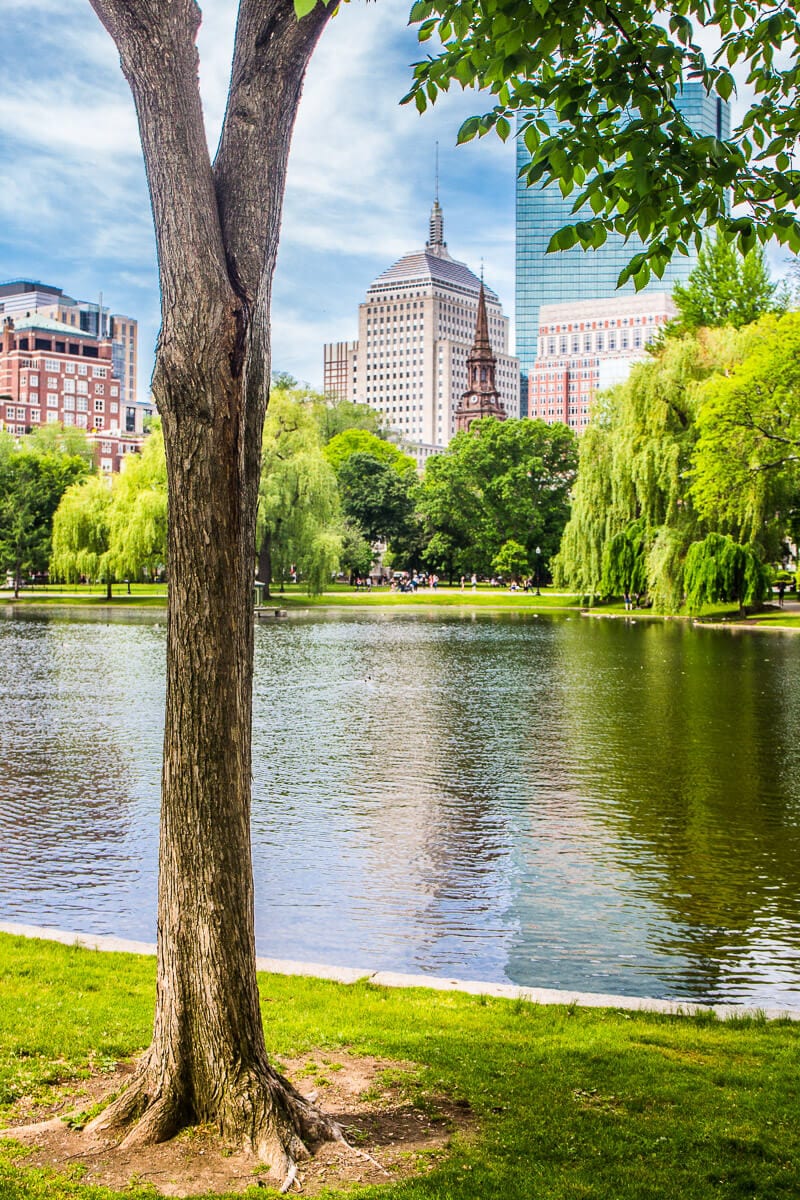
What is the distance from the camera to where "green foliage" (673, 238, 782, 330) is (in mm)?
59375

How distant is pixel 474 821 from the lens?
12.8 meters

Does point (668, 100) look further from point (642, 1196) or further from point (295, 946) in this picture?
point (295, 946)

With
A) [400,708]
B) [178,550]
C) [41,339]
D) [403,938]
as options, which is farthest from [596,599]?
[41,339]

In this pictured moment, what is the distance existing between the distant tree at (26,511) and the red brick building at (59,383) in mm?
84006

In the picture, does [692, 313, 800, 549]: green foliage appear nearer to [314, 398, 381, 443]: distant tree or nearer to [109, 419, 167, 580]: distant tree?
[109, 419, 167, 580]: distant tree

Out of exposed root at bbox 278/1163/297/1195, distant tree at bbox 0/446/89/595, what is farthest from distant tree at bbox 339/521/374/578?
exposed root at bbox 278/1163/297/1195

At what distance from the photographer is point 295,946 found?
872 cm

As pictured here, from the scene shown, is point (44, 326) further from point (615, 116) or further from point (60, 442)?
point (615, 116)

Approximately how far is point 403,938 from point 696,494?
121ft

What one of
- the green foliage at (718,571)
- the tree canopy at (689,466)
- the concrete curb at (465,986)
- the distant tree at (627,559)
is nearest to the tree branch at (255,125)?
the concrete curb at (465,986)

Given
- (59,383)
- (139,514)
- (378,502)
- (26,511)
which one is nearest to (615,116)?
(139,514)

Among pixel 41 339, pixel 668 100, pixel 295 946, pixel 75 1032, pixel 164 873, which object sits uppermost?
pixel 41 339

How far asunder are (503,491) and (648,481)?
35721 millimetres

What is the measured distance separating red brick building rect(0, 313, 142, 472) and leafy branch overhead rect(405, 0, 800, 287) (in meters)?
160
